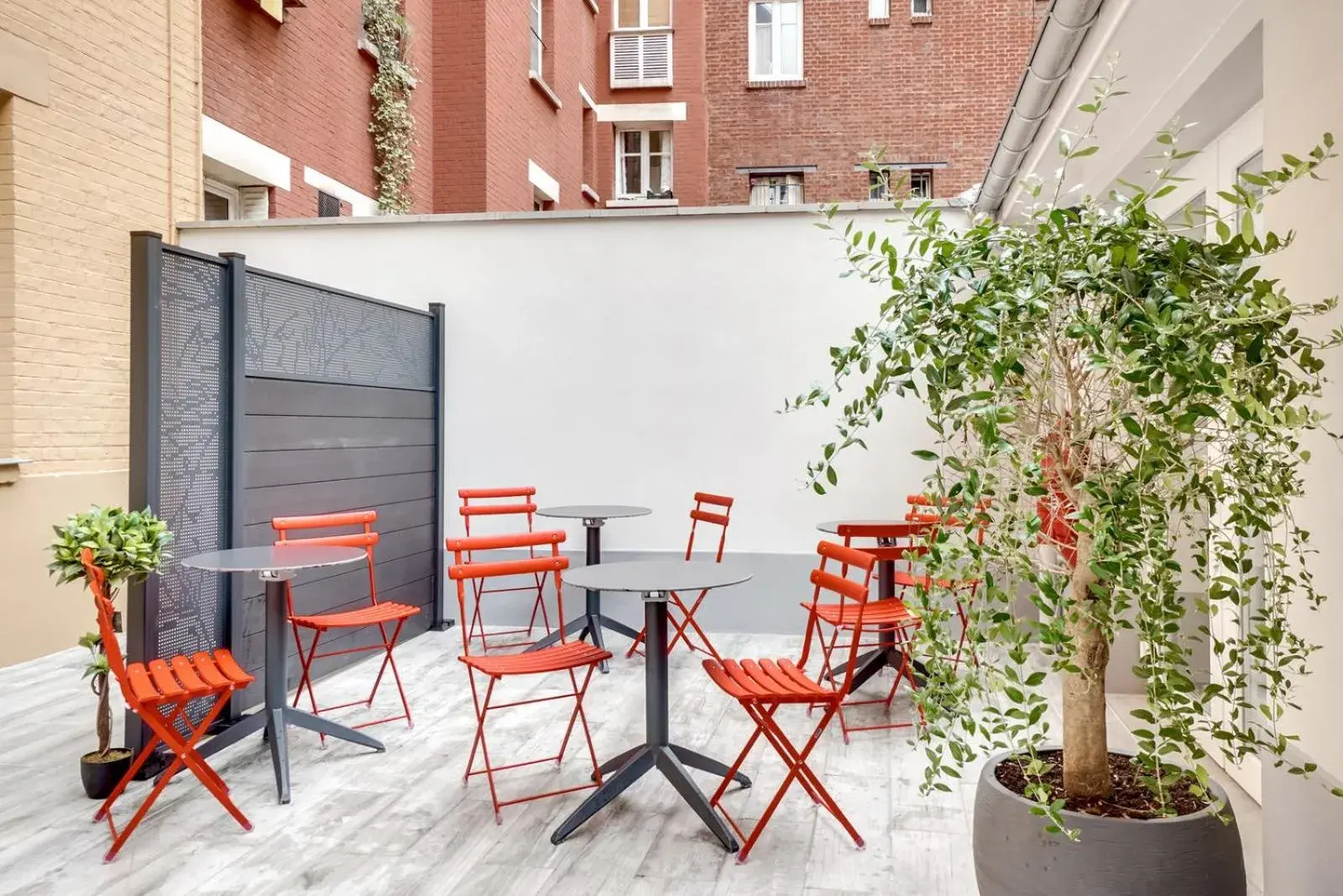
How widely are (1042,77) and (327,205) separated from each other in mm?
6553

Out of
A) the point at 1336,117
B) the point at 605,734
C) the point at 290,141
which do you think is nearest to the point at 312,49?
the point at 290,141

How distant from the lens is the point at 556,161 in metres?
12.5

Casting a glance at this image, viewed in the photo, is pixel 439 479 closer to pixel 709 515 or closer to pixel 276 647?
pixel 709 515

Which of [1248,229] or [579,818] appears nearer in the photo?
[1248,229]

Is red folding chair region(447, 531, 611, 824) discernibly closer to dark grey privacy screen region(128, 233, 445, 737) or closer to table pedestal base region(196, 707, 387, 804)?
table pedestal base region(196, 707, 387, 804)

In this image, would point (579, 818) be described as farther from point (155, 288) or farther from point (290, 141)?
point (290, 141)

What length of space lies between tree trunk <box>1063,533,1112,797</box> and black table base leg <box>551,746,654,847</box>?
1.60m

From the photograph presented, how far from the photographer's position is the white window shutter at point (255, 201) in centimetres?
763

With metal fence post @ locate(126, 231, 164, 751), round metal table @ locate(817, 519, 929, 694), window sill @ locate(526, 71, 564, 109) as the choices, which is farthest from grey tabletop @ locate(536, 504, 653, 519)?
window sill @ locate(526, 71, 564, 109)

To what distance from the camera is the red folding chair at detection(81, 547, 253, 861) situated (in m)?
3.09

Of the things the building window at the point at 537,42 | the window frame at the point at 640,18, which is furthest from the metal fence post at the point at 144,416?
the window frame at the point at 640,18

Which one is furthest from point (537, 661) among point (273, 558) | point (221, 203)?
point (221, 203)

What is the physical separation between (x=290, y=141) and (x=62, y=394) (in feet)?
9.94

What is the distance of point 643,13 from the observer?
1420 cm
